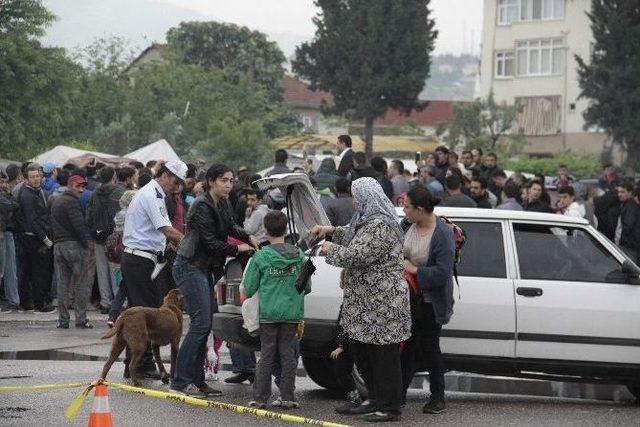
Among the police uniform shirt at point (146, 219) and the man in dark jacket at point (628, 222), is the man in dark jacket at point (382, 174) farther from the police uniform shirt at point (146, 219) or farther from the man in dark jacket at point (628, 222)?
the police uniform shirt at point (146, 219)

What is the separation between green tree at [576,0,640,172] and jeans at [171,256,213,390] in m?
61.4

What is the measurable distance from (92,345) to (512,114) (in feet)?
218

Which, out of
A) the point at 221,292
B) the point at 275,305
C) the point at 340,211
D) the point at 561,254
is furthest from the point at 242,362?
the point at 340,211

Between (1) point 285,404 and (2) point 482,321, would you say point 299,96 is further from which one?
(1) point 285,404

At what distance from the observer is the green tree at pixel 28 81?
155 ft

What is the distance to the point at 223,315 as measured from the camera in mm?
12602

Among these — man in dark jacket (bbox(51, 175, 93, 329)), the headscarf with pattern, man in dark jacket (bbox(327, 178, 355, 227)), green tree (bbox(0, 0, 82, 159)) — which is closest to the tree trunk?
green tree (bbox(0, 0, 82, 159))

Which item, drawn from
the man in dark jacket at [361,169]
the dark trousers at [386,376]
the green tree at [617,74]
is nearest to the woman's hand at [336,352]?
the dark trousers at [386,376]

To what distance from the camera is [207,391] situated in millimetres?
12641

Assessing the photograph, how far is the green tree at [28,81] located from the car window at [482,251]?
3453cm

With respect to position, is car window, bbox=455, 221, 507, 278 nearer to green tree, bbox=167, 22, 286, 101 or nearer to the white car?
the white car

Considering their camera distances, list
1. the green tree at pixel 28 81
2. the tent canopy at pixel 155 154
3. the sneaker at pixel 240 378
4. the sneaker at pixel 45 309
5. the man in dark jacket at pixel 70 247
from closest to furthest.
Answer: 1. the sneaker at pixel 240 378
2. the man in dark jacket at pixel 70 247
3. the sneaker at pixel 45 309
4. the tent canopy at pixel 155 154
5. the green tree at pixel 28 81

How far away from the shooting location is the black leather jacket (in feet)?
40.5

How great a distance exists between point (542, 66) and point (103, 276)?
236 feet
